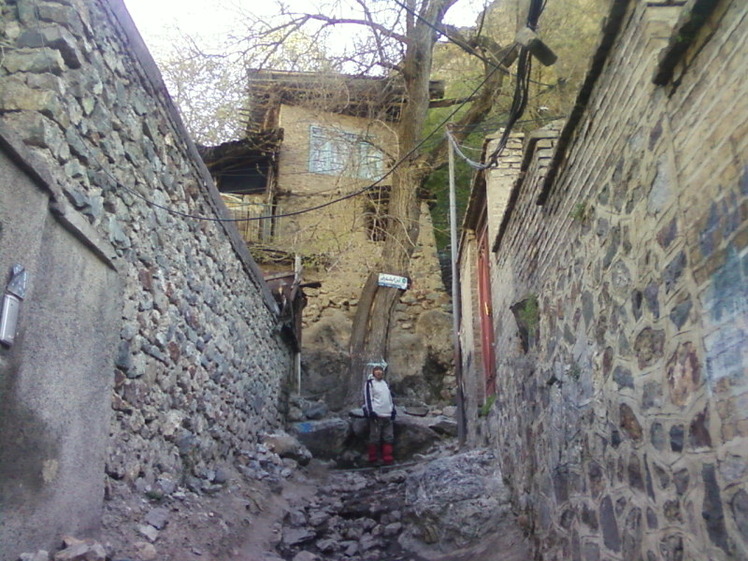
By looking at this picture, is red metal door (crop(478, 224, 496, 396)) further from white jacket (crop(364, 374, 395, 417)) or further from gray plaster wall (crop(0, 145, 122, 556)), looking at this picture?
gray plaster wall (crop(0, 145, 122, 556))

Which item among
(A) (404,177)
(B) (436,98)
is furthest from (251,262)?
(B) (436,98)

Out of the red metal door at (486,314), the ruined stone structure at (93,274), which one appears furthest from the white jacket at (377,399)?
the ruined stone structure at (93,274)

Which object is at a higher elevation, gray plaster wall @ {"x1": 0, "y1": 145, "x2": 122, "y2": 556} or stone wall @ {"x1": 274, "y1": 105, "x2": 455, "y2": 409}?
stone wall @ {"x1": 274, "y1": 105, "x2": 455, "y2": 409}

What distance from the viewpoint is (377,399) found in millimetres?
9344

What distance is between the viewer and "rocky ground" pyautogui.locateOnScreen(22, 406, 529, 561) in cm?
362

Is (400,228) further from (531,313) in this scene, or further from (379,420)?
(531,313)

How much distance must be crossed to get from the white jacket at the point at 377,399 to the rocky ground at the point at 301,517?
156 cm

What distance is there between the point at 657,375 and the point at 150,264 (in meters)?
3.20

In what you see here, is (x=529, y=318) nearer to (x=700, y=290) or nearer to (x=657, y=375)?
(x=657, y=375)

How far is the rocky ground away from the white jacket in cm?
156

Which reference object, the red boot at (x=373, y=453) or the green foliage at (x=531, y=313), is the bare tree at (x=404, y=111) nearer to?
the red boot at (x=373, y=453)

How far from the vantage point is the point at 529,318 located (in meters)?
4.67

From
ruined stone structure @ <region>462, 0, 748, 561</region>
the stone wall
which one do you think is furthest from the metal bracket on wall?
the stone wall

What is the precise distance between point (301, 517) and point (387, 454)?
3.06 meters
